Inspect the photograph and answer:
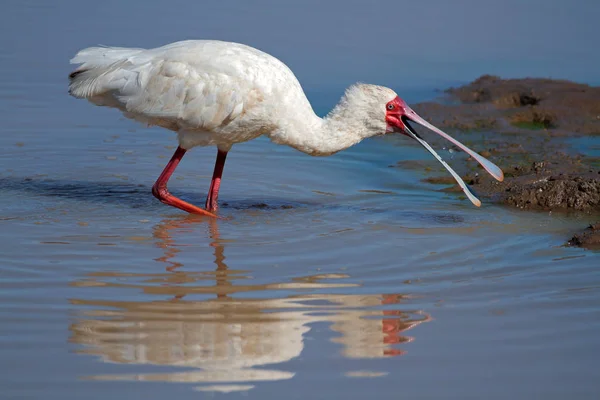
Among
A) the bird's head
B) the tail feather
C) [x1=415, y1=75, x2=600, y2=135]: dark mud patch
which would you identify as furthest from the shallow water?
[x1=415, y1=75, x2=600, y2=135]: dark mud patch

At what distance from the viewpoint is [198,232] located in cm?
806

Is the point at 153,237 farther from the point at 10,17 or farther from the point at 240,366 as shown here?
the point at 10,17

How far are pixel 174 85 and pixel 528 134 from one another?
16.8 ft

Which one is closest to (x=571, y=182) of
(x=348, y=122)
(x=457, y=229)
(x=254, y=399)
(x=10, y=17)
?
(x=457, y=229)

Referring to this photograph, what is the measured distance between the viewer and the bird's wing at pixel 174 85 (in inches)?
324

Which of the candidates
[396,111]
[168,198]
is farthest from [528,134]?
[168,198]

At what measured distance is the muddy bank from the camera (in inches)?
362

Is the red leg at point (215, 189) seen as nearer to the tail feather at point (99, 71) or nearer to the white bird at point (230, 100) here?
the white bird at point (230, 100)

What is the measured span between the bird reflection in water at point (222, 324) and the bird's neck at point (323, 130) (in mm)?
1807

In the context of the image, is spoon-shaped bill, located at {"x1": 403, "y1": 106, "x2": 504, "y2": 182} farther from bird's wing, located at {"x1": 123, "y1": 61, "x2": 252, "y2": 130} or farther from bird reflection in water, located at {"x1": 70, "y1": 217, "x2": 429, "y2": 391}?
bird reflection in water, located at {"x1": 70, "y1": 217, "x2": 429, "y2": 391}

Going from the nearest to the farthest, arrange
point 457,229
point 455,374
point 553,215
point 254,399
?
1. point 254,399
2. point 455,374
3. point 457,229
4. point 553,215

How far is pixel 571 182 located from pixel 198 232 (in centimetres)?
357

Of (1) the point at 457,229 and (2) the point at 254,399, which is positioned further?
(1) the point at 457,229

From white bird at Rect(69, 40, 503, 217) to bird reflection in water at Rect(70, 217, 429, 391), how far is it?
1.79 m
